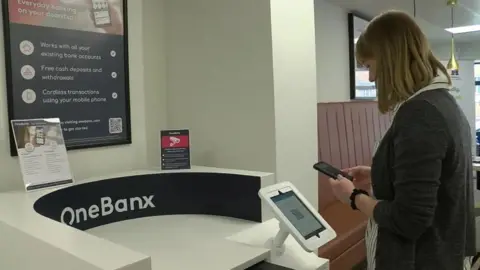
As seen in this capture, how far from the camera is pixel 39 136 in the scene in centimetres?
187

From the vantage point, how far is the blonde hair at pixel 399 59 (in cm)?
132

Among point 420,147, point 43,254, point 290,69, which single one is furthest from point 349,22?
point 43,254

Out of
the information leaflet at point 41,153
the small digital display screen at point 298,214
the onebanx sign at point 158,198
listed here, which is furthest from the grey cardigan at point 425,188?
the information leaflet at point 41,153

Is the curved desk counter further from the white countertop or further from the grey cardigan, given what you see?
the grey cardigan

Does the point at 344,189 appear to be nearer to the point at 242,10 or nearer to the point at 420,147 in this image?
the point at 420,147

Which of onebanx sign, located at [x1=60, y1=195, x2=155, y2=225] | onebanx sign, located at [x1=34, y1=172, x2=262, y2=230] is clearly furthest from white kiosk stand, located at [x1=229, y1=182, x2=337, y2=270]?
onebanx sign, located at [x1=60, y1=195, x2=155, y2=225]

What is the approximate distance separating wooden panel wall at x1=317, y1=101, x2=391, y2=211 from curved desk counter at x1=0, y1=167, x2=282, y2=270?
1.34 metres

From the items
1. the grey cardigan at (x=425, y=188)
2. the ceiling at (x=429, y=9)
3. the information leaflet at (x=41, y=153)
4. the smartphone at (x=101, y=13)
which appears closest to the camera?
the grey cardigan at (x=425, y=188)

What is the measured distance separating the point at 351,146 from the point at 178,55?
6.22 feet

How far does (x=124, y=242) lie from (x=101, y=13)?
1.13 meters

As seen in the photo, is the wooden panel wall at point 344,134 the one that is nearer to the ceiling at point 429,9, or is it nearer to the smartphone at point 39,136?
the ceiling at point 429,9

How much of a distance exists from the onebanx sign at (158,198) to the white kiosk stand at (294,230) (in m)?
0.41

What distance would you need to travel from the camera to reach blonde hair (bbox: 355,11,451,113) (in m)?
1.32

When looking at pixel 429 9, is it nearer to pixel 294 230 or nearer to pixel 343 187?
pixel 343 187
